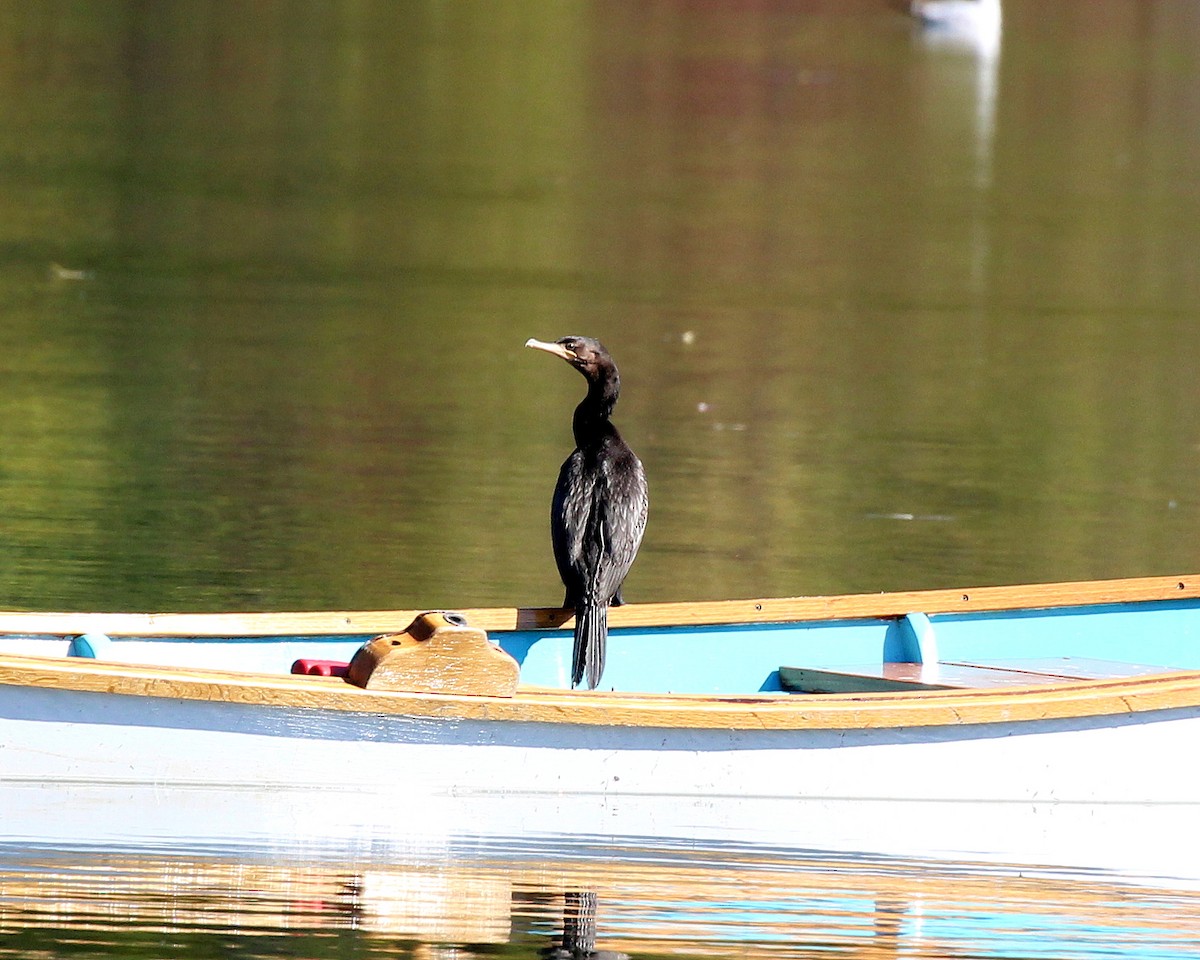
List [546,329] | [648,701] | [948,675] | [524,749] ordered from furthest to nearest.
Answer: [546,329] < [948,675] < [524,749] < [648,701]

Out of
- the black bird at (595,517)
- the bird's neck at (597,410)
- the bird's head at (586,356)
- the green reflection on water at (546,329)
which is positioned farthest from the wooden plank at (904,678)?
the green reflection on water at (546,329)

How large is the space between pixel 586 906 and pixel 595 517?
2.19 m

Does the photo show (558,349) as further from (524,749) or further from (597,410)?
(524,749)

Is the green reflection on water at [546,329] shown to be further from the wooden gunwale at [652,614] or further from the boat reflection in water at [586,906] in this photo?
the boat reflection in water at [586,906]

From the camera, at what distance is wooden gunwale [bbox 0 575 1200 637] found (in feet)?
31.6

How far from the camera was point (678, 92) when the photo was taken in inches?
2210

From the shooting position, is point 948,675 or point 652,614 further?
point 948,675

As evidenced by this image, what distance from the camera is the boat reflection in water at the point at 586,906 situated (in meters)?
7.69

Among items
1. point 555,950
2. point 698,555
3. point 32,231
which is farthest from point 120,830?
point 32,231

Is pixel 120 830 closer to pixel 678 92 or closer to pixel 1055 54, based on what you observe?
pixel 678 92

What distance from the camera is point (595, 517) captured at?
9992 millimetres

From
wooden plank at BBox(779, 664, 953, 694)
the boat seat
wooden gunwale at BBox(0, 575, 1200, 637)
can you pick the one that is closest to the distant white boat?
wooden gunwale at BBox(0, 575, 1200, 637)

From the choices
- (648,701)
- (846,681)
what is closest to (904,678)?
(846,681)

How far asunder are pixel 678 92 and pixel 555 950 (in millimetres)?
49365
